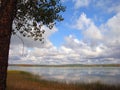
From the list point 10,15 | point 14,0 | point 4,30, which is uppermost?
point 14,0

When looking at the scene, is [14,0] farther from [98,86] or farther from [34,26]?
[98,86]

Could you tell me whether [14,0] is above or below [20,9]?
below

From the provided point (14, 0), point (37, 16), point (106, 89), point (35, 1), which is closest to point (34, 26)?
point (37, 16)

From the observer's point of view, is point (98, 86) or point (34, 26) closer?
point (34, 26)

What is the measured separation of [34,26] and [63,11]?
2.34 metres

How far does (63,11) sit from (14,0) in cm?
922

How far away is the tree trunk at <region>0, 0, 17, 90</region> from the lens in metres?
7.84

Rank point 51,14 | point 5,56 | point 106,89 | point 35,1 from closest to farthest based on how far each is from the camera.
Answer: point 5,56, point 35,1, point 51,14, point 106,89

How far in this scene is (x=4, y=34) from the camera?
7934mm

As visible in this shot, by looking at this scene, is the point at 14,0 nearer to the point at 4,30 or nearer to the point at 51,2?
the point at 4,30

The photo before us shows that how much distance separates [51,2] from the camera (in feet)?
55.3

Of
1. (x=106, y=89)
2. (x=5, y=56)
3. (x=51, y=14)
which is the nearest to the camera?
(x=5, y=56)

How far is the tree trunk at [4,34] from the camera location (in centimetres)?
784

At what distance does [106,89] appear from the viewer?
2338 centimetres
